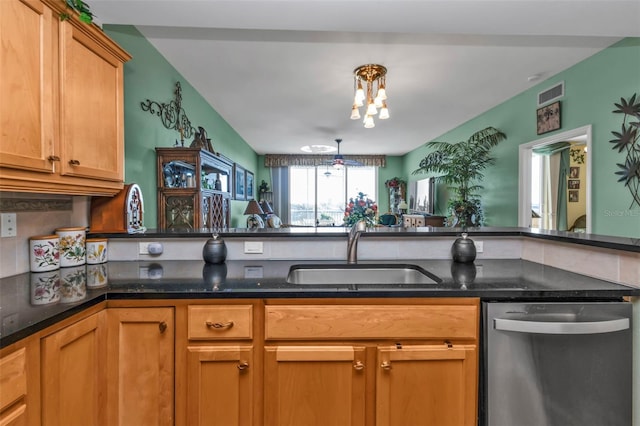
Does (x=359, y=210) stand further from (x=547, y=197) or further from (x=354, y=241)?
(x=547, y=197)

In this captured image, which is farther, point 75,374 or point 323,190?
point 323,190

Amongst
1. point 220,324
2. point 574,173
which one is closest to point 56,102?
point 220,324

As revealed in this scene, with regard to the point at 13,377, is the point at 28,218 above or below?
above

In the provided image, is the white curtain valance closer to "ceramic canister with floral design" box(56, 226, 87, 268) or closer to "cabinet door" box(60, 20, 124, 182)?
"cabinet door" box(60, 20, 124, 182)

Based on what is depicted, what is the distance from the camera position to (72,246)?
58.5 inches

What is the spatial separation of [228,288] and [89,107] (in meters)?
1.07

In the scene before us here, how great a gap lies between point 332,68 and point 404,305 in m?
2.50

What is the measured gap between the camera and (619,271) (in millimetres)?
1196

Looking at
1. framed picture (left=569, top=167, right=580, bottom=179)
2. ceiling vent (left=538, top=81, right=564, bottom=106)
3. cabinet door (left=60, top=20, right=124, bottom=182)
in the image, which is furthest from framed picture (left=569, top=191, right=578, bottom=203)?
cabinet door (left=60, top=20, right=124, bottom=182)

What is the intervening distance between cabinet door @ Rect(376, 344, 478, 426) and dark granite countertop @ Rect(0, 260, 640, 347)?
23cm

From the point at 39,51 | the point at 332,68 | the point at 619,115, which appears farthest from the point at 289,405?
the point at 619,115

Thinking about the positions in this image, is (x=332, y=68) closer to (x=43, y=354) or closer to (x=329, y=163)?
(x=43, y=354)

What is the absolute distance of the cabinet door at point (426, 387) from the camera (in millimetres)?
1139

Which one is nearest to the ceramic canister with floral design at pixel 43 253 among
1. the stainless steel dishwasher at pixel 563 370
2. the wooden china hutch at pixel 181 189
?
the wooden china hutch at pixel 181 189
